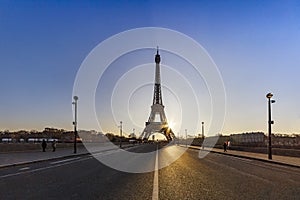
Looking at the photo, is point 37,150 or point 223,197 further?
point 37,150

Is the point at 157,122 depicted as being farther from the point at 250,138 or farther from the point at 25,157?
the point at 25,157

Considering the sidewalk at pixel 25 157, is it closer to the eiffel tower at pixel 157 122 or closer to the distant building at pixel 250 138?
the distant building at pixel 250 138

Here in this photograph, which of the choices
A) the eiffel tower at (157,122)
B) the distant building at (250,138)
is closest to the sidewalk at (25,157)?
the distant building at (250,138)

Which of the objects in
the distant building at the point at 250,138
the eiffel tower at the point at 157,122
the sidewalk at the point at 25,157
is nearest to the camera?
the sidewalk at the point at 25,157

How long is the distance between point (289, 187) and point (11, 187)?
8812 millimetres

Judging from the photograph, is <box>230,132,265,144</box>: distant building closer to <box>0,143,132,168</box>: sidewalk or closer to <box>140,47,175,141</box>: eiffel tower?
<box>0,143,132,168</box>: sidewalk

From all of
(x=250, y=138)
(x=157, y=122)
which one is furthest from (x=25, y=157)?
(x=157, y=122)

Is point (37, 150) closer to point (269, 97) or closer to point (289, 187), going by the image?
point (269, 97)

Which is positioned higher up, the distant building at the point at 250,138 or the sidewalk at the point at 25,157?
the distant building at the point at 250,138

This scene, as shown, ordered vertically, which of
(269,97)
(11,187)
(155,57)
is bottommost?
(11,187)

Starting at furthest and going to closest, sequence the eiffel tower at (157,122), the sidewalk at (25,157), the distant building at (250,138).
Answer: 1. the eiffel tower at (157,122)
2. the distant building at (250,138)
3. the sidewalk at (25,157)

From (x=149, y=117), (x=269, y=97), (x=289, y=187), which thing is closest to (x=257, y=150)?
(x=269, y=97)

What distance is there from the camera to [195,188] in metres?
11.4

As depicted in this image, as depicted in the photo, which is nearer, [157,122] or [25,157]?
[25,157]
